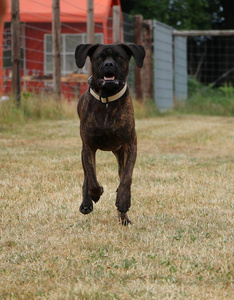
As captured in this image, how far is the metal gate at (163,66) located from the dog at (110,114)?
516 inches

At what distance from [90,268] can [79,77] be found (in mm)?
15035

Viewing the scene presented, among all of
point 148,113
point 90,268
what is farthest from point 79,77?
point 90,268

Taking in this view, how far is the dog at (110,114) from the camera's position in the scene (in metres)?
4.58

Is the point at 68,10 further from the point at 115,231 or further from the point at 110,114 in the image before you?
the point at 115,231

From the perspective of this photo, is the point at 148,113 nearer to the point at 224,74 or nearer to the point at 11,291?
the point at 224,74

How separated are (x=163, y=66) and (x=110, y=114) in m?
14.3

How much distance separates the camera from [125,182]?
4.61m

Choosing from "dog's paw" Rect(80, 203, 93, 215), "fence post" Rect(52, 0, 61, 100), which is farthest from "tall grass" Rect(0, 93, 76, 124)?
"dog's paw" Rect(80, 203, 93, 215)

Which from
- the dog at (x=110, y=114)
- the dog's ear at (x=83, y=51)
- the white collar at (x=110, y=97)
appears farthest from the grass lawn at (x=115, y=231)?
the dog's ear at (x=83, y=51)

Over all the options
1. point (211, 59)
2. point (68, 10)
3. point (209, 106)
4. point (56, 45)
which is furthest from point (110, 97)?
point (211, 59)

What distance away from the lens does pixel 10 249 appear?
4023 mm

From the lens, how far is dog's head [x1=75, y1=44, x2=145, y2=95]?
4.55 meters

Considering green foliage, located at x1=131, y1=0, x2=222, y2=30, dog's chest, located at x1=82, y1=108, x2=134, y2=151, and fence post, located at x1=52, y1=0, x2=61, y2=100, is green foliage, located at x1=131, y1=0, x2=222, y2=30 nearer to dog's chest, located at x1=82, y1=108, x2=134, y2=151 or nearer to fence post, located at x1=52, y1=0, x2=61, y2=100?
fence post, located at x1=52, y1=0, x2=61, y2=100

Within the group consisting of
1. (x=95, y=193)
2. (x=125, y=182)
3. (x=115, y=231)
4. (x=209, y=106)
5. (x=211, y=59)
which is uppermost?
(x=211, y=59)
